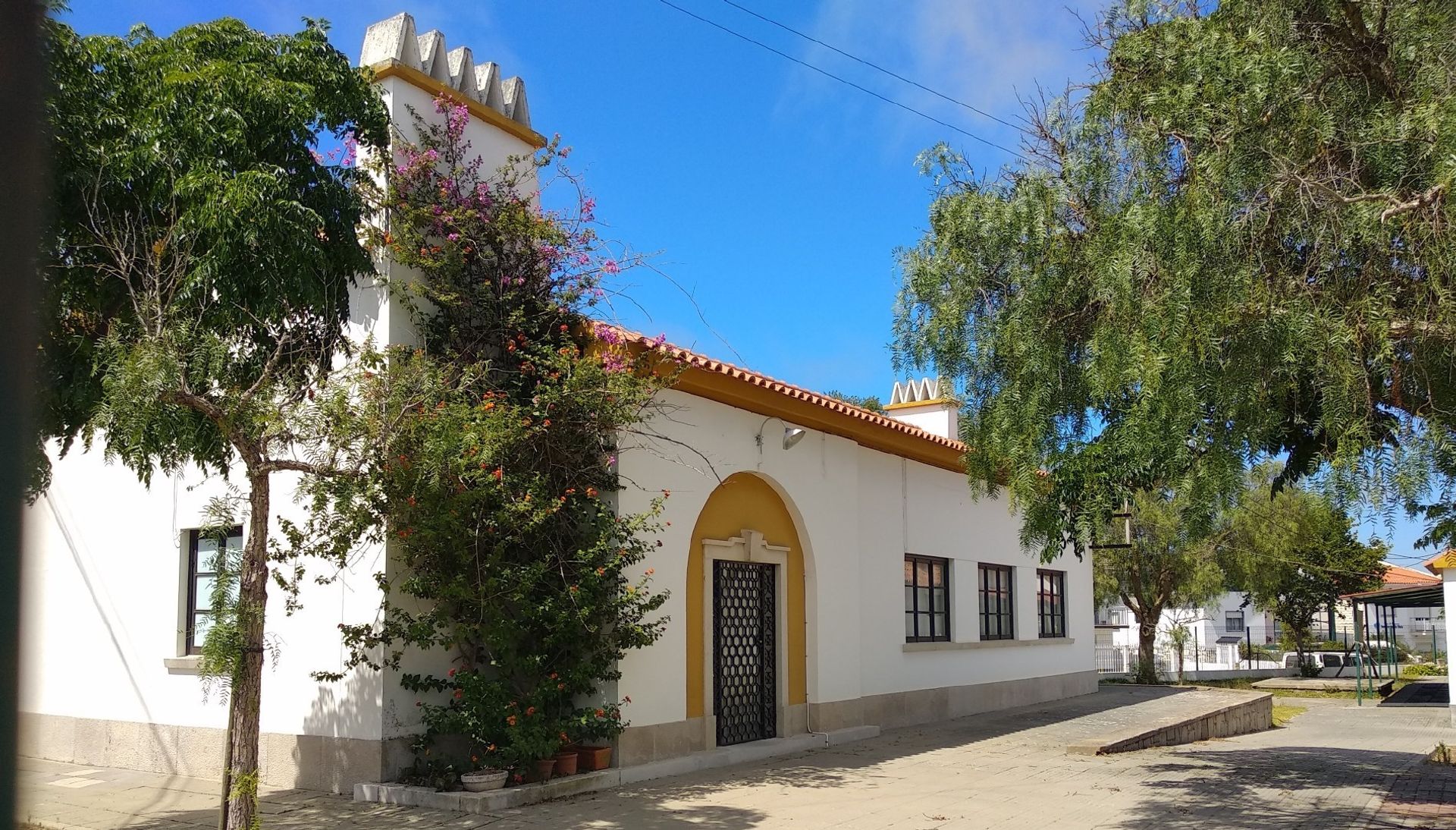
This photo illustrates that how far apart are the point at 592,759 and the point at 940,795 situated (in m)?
3.35

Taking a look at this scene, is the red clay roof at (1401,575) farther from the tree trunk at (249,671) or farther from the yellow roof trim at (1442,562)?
the tree trunk at (249,671)

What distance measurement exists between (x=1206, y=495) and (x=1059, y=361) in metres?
1.87

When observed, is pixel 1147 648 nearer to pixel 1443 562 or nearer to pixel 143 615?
pixel 1443 562

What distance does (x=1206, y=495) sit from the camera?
709cm

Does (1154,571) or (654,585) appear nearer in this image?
(654,585)

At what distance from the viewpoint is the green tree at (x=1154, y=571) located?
27.2 meters

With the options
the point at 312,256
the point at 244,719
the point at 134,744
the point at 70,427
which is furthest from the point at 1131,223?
the point at 134,744

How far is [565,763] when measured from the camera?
33.9 feet

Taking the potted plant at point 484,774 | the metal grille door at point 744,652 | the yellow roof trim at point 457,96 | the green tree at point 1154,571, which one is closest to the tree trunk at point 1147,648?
the green tree at point 1154,571

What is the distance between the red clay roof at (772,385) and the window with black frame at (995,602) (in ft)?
11.7

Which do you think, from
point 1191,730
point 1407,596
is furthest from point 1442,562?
point 1407,596

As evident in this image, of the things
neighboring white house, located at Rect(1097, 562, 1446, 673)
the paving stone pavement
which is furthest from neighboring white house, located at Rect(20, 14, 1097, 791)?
neighboring white house, located at Rect(1097, 562, 1446, 673)

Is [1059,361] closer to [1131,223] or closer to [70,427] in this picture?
[1131,223]

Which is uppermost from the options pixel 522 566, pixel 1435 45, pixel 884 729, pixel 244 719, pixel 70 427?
pixel 1435 45
